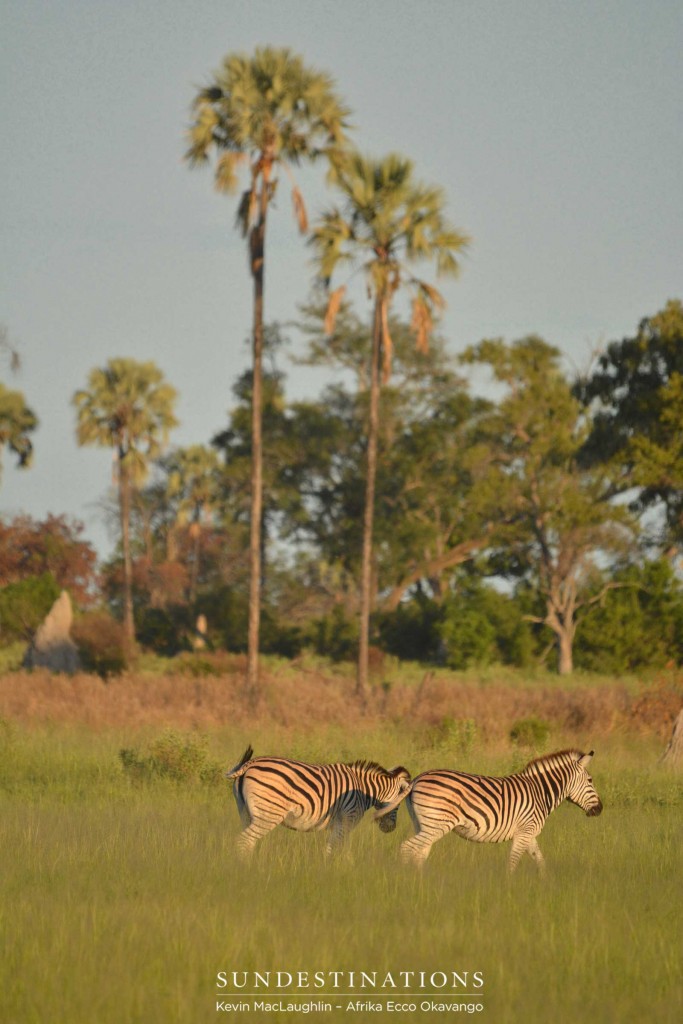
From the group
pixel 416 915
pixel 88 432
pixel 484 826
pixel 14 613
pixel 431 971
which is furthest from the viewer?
pixel 88 432

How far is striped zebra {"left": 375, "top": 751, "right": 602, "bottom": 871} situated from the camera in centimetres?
1087

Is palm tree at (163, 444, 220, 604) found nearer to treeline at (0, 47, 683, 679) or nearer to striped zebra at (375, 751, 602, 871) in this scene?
treeline at (0, 47, 683, 679)

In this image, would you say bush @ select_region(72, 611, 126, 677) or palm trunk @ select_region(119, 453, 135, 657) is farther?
palm trunk @ select_region(119, 453, 135, 657)

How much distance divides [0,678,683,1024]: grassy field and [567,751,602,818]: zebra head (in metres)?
0.47

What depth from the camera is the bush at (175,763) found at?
1839 cm

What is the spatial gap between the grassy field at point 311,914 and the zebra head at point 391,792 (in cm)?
36

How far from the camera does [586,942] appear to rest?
27.4 ft

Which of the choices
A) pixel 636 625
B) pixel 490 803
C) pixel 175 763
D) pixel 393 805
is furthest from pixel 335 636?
pixel 490 803

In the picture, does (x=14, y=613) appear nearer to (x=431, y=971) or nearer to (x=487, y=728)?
(x=487, y=728)

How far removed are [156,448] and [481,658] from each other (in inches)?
681

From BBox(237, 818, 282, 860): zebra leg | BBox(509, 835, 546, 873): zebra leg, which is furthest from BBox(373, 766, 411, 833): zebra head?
BBox(509, 835, 546, 873): zebra leg

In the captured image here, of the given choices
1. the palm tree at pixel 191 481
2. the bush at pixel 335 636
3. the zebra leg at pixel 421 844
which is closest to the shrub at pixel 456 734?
the zebra leg at pixel 421 844

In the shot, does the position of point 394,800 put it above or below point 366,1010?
above

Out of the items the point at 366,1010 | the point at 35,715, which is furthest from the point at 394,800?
the point at 35,715
